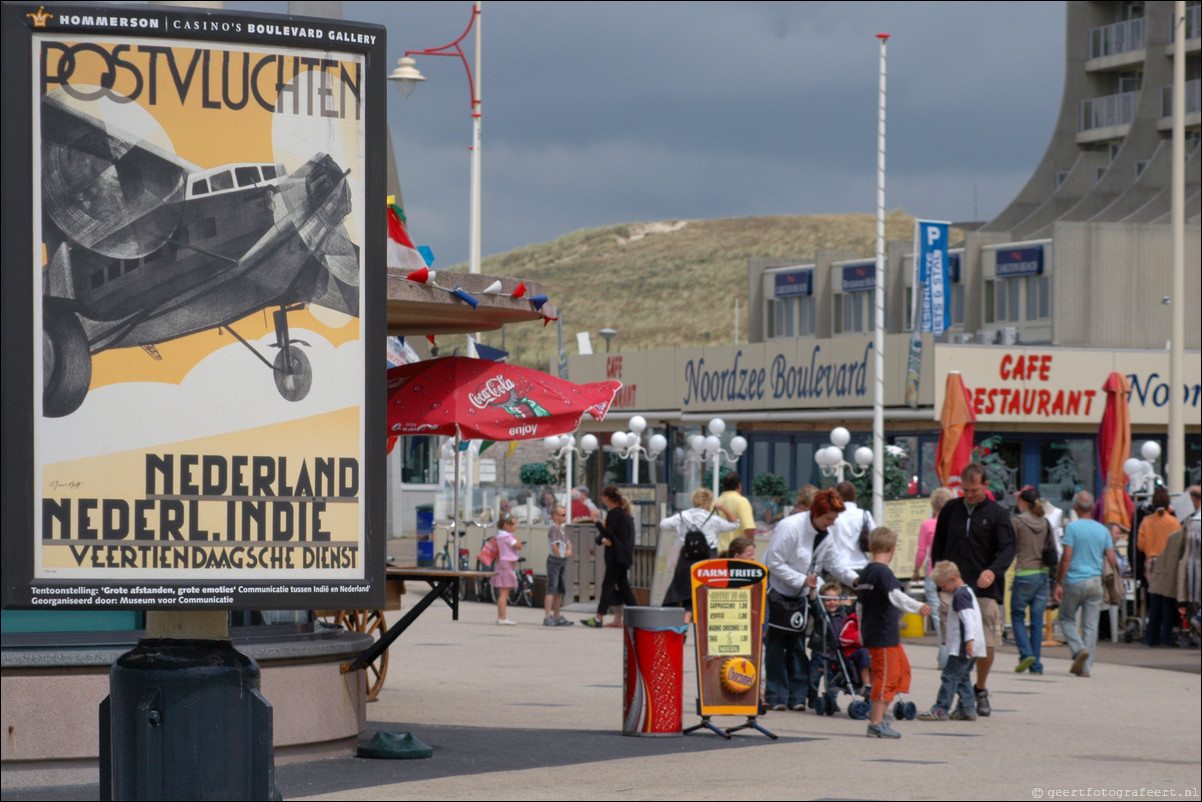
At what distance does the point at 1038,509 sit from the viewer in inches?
641

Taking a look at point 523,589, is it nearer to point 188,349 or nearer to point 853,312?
point 188,349

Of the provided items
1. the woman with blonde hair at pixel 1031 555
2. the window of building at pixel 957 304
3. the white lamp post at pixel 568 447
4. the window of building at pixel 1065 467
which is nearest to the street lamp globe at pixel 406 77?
the white lamp post at pixel 568 447

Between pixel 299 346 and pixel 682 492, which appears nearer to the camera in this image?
pixel 299 346

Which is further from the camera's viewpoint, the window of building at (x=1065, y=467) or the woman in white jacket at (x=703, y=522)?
the window of building at (x=1065, y=467)

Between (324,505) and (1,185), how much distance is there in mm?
856

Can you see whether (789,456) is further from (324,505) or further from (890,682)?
(324,505)

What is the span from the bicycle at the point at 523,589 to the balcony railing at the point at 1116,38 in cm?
3754

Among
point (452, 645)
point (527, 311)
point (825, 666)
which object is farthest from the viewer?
point (452, 645)

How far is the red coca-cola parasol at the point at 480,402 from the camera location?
9.86 m

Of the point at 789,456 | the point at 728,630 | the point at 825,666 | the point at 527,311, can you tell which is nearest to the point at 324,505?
the point at 527,311

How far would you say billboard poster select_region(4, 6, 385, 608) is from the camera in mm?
3061

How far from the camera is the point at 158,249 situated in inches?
123

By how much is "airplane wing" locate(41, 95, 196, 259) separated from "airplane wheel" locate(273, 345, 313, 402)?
0.32m

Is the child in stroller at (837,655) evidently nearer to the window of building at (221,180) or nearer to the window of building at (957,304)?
the window of building at (221,180)
